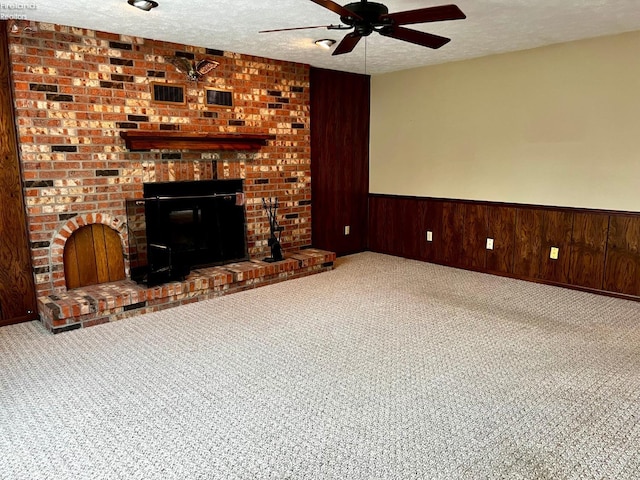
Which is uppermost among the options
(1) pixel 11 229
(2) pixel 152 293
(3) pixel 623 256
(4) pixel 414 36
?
(4) pixel 414 36

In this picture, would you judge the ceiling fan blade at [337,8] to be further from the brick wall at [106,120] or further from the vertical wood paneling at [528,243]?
the vertical wood paneling at [528,243]

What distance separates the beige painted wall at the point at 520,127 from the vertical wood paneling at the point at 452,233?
0.16m

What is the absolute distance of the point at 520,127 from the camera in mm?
4883

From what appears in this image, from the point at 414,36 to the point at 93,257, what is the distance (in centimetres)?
326

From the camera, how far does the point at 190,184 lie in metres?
4.66

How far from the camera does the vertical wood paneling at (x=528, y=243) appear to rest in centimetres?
486

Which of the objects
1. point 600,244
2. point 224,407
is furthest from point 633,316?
point 224,407

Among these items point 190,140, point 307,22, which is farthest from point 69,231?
point 307,22

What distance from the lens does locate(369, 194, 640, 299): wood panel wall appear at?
4.34 metres

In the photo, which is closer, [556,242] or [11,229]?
[11,229]

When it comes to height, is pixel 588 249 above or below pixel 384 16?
below

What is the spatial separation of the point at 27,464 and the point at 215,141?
3.27 m

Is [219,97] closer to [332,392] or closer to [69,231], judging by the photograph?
[69,231]

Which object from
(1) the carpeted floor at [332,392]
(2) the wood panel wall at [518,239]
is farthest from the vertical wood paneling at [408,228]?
(1) the carpeted floor at [332,392]
